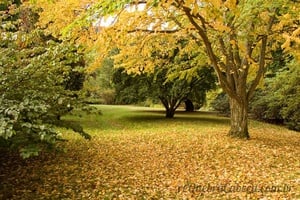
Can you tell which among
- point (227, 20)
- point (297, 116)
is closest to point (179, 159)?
point (227, 20)

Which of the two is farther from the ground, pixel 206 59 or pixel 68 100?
pixel 206 59

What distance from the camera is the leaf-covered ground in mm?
5098

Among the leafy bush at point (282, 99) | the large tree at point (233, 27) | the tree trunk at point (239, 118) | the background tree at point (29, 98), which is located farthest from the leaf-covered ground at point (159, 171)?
the leafy bush at point (282, 99)

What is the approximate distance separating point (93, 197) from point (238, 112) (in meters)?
5.60

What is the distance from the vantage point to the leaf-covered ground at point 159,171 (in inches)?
201

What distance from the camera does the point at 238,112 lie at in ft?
30.5

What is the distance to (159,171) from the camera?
628 centimetres

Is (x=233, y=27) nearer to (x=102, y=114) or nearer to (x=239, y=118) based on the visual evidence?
(x=239, y=118)

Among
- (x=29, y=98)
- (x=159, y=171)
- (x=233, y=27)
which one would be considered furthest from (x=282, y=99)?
(x=29, y=98)

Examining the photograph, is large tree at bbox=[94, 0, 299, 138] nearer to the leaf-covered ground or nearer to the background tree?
the leaf-covered ground

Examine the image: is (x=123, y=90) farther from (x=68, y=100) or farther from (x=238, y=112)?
(x=68, y=100)

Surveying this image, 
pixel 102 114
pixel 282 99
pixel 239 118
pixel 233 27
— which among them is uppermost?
pixel 233 27

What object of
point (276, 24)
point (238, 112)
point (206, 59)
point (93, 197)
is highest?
point (276, 24)

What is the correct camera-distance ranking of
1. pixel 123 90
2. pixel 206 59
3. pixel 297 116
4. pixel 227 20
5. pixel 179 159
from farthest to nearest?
1. pixel 123 90
2. pixel 297 116
3. pixel 206 59
4. pixel 227 20
5. pixel 179 159
